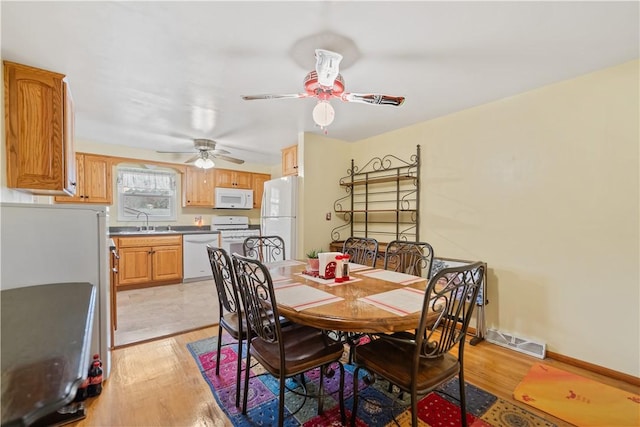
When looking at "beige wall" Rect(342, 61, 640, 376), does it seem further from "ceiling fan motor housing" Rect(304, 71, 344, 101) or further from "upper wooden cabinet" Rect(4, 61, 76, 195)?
"upper wooden cabinet" Rect(4, 61, 76, 195)

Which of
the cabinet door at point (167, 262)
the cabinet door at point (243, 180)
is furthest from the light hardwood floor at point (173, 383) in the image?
the cabinet door at point (243, 180)

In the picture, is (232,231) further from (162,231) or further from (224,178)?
(162,231)

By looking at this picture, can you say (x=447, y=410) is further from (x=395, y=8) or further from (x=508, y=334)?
(x=395, y=8)

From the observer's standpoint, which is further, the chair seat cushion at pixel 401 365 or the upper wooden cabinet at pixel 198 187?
the upper wooden cabinet at pixel 198 187

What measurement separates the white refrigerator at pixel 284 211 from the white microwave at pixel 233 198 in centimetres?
154

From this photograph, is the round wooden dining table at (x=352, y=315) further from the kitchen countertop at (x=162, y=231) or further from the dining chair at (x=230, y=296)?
the kitchen countertop at (x=162, y=231)

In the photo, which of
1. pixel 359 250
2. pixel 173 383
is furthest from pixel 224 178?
pixel 173 383

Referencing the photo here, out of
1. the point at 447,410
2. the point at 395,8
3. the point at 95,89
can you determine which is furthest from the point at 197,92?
the point at 447,410

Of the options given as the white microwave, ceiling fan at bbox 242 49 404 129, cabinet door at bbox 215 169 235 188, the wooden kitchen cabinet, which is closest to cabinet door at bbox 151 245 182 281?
the wooden kitchen cabinet

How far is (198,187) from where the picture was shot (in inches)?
202

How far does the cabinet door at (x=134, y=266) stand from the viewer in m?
4.10

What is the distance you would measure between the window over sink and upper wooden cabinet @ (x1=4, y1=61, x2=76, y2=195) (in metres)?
2.80

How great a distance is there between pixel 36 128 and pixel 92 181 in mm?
2614

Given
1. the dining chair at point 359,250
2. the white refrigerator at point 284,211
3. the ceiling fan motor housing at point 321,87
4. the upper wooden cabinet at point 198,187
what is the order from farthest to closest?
the upper wooden cabinet at point 198,187
the white refrigerator at point 284,211
the dining chair at point 359,250
the ceiling fan motor housing at point 321,87
